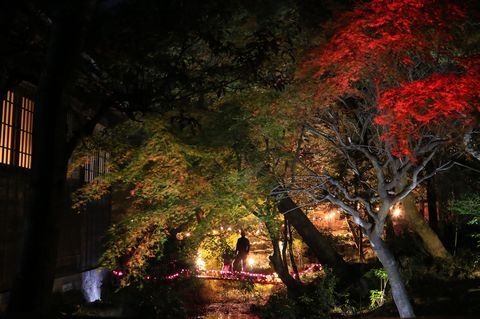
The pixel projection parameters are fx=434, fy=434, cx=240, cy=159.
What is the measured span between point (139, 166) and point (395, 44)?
7.50 meters

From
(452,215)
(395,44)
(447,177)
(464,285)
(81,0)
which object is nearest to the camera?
(81,0)

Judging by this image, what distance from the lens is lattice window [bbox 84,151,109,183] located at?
16.2 m

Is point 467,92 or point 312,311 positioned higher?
point 467,92

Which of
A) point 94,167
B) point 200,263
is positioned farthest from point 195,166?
point 200,263

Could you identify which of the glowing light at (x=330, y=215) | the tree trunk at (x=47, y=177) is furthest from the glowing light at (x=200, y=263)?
the tree trunk at (x=47, y=177)

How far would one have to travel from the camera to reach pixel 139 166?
12.4 metres

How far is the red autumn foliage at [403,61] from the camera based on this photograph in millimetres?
10180

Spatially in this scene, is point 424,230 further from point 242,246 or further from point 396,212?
point 396,212

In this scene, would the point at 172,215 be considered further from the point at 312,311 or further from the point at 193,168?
the point at 312,311

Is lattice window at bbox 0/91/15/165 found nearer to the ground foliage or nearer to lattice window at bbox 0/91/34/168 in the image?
lattice window at bbox 0/91/34/168

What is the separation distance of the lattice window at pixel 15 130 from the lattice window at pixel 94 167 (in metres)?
3.57

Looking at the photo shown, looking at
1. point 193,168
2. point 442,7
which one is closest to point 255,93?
point 193,168

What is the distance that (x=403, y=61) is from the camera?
1102 cm

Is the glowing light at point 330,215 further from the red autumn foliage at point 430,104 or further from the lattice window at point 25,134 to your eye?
the lattice window at point 25,134
